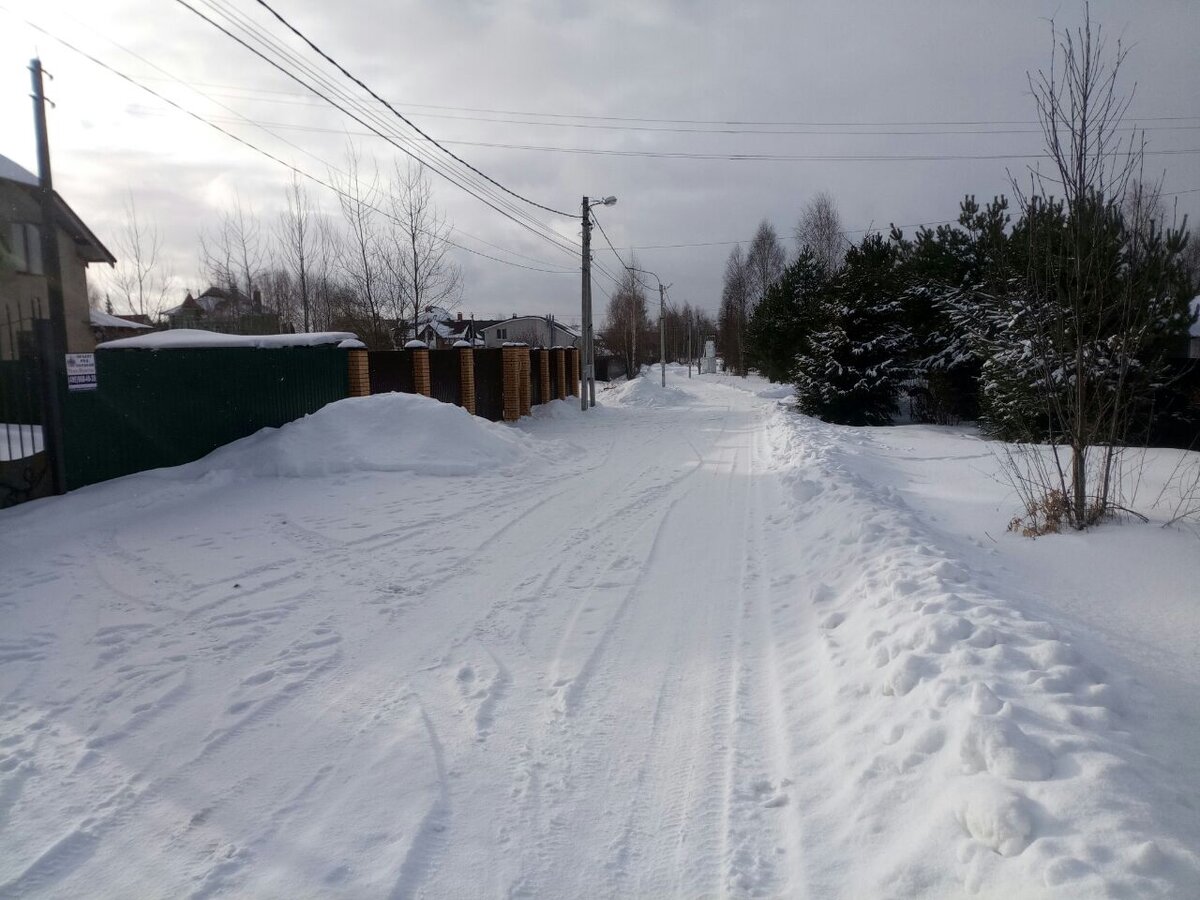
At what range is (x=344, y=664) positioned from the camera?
15.8ft

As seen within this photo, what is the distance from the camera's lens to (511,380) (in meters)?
21.2

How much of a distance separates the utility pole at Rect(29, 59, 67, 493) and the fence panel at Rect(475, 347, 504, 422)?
35.1 feet

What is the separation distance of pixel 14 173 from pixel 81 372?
1685 cm

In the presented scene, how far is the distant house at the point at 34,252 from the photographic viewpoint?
20938mm

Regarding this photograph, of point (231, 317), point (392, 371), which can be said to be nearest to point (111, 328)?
point (231, 317)

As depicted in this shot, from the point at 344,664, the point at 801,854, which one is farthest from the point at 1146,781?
the point at 344,664

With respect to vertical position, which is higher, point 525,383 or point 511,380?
Result: point 511,380

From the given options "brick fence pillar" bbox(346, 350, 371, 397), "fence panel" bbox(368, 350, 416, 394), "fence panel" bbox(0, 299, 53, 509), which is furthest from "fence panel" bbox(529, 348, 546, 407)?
"fence panel" bbox(0, 299, 53, 509)

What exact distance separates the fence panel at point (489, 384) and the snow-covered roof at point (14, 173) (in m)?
13.8

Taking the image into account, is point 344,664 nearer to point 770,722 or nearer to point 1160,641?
point 770,722

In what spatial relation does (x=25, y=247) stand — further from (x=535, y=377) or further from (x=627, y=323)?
(x=627, y=323)

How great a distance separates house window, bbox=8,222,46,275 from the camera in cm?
2200

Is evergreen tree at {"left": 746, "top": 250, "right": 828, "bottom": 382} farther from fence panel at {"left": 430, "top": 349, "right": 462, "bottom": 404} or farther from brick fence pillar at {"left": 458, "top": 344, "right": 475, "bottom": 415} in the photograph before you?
fence panel at {"left": 430, "top": 349, "right": 462, "bottom": 404}

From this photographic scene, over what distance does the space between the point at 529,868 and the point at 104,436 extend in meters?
9.15
